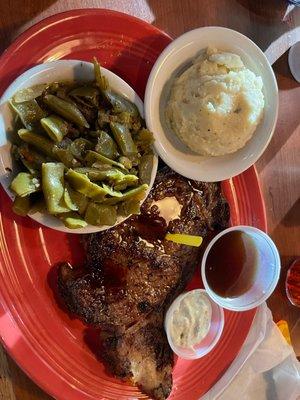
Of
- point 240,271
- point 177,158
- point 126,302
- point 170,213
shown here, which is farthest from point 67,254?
point 240,271

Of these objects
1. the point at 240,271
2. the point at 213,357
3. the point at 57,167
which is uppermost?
the point at 57,167

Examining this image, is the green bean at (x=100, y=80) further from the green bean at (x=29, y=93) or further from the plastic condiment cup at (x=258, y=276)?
the plastic condiment cup at (x=258, y=276)

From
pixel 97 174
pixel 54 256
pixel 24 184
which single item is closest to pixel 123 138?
pixel 97 174

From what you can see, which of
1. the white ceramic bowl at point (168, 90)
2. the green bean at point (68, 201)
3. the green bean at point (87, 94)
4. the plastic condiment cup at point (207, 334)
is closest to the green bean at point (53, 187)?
the green bean at point (68, 201)

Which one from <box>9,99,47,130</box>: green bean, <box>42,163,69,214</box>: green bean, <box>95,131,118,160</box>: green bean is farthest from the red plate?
<box>95,131,118,160</box>: green bean

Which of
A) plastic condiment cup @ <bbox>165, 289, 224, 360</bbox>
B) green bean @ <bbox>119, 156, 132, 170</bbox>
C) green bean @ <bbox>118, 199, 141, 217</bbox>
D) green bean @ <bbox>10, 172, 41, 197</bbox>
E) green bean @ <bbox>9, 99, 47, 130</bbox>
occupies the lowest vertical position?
plastic condiment cup @ <bbox>165, 289, 224, 360</bbox>

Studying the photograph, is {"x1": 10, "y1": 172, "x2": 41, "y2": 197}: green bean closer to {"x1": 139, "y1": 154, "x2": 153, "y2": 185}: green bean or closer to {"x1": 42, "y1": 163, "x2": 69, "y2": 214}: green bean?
{"x1": 42, "y1": 163, "x2": 69, "y2": 214}: green bean

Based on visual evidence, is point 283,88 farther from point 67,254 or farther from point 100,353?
point 100,353
